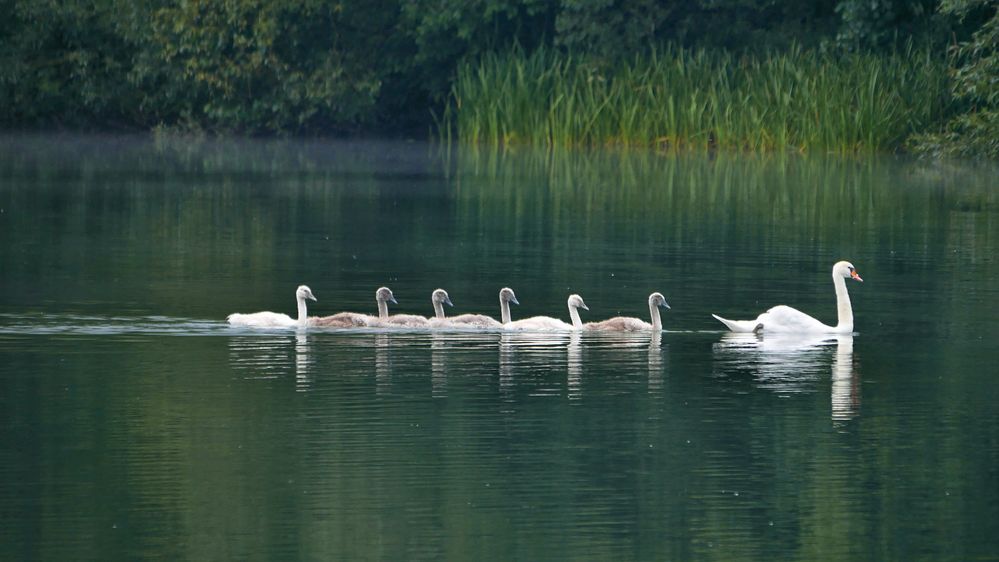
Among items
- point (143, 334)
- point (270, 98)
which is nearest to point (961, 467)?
point (143, 334)

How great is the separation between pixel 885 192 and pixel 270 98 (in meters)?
21.7

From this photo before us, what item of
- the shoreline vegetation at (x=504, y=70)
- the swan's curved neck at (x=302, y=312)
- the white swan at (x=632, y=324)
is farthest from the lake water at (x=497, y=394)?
the shoreline vegetation at (x=504, y=70)

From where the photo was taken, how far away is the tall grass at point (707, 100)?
3919cm

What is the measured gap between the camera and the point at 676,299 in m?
17.5

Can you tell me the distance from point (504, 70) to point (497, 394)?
33.9m

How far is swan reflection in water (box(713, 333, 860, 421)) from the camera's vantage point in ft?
41.6

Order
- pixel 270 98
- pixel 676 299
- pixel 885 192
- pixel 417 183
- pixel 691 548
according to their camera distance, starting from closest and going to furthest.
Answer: pixel 691 548
pixel 676 299
pixel 885 192
pixel 417 183
pixel 270 98

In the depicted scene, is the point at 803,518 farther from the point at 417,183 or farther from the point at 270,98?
the point at 270,98

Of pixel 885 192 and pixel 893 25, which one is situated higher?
pixel 893 25

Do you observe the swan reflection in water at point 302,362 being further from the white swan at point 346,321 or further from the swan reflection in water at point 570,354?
the swan reflection in water at point 570,354

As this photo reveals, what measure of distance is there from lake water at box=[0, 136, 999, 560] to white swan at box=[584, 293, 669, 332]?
14cm

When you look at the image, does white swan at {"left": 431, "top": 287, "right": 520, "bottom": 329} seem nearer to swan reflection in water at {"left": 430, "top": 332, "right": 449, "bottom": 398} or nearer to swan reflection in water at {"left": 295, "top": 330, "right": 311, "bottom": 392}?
swan reflection in water at {"left": 430, "top": 332, "right": 449, "bottom": 398}

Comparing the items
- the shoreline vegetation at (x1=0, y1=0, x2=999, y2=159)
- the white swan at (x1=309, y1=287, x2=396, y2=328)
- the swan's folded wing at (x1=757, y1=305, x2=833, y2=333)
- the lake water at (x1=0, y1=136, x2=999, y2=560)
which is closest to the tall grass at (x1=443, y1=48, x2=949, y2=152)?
the shoreline vegetation at (x1=0, y1=0, x2=999, y2=159)

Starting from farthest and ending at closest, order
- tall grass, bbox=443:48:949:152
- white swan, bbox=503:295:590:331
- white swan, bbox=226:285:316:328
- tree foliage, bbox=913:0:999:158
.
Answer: tall grass, bbox=443:48:949:152 → tree foliage, bbox=913:0:999:158 → white swan, bbox=503:295:590:331 → white swan, bbox=226:285:316:328
